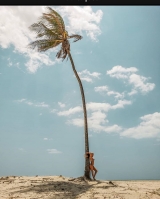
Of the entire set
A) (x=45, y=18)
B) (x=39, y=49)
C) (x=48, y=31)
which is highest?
(x=45, y=18)

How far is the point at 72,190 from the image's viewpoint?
7.86 m

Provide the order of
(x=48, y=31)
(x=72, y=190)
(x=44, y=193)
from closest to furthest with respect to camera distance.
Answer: (x=44, y=193) < (x=72, y=190) < (x=48, y=31)

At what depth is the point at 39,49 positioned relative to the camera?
13.2 meters

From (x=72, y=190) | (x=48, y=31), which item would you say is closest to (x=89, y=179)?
(x=72, y=190)

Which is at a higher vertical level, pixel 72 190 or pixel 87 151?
pixel 87 151
